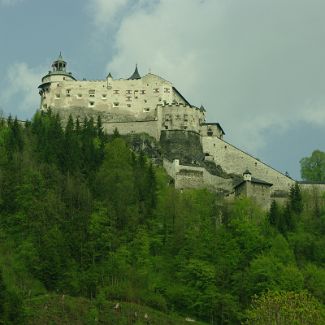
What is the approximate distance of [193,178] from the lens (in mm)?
93562

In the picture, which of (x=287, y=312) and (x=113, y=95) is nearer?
(x=287, y=312)

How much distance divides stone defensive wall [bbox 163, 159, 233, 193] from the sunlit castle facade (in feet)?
34.2

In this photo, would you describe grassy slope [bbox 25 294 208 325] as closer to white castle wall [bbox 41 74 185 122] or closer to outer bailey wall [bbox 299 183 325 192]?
outer bailey wall [bbox 299 183 325 192]

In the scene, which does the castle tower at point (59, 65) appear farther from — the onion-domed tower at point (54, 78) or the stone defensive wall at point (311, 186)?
the stone defensive wall at point (311, 186)

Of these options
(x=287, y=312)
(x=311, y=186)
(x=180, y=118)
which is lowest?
(x=287, y=312)

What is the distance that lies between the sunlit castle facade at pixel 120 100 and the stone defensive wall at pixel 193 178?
10417 mm

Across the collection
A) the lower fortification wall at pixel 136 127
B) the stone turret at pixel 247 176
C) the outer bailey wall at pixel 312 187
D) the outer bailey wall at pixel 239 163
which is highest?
the lower fortification wall at pixel 136 127

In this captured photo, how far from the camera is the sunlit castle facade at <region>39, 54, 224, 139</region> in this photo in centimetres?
10519

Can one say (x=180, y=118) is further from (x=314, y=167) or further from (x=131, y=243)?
(x=131, y=243)

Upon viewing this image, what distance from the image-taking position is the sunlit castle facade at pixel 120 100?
105188mm

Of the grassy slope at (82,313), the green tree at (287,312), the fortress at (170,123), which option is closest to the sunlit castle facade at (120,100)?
the fortress at (170,123)

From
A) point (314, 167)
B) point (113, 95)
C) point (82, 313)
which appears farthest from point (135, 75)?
point (82, 313)

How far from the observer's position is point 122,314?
6112 cm

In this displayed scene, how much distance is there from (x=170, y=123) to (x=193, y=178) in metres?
12.2
